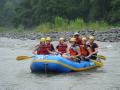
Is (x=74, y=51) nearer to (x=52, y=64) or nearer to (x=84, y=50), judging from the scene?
(x=84, y=50)

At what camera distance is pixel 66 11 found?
5906cm

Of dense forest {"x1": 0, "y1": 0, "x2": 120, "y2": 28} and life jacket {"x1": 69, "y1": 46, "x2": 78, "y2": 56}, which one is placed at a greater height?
dense forest {"x1": 0, "y1": 0, "x2": 120, "y2": 28}

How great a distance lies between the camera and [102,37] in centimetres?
2941

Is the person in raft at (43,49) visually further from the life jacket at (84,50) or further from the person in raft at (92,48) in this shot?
the person in raft at (92,48)

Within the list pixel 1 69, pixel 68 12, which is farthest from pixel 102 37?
pixel 68 12

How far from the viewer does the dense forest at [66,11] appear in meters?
52.2

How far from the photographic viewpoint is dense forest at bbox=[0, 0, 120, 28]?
A: 2053 inches

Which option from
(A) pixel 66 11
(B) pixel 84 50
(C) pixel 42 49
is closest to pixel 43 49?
(C) pixel 42 49

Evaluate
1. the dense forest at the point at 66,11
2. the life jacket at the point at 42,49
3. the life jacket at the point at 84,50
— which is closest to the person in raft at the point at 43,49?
the life jacket at the point at 42,49

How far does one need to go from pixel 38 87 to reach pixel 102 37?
1738 cm

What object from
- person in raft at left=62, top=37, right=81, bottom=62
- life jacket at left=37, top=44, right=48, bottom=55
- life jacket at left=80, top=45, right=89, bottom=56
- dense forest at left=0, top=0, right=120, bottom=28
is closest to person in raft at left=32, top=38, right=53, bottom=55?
life jacket at left=37, top=44, right=48, bottom=55

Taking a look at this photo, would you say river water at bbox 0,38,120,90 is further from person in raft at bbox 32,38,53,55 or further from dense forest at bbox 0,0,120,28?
dense forest at bbox 0,0,120,28

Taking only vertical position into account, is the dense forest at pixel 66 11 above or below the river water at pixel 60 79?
above

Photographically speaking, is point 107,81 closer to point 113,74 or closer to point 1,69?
point 113,74
